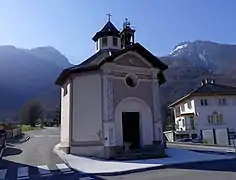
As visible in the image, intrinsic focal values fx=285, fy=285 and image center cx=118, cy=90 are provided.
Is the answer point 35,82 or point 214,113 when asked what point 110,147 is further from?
point 35,82

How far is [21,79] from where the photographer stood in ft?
465

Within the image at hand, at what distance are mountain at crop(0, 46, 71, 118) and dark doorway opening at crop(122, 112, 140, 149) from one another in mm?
92283

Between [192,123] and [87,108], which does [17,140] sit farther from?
[192,123]

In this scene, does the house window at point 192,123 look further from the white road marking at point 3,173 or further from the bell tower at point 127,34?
the white road marking at point 3,173

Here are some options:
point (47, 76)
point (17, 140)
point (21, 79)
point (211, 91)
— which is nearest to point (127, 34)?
point (17, 140)

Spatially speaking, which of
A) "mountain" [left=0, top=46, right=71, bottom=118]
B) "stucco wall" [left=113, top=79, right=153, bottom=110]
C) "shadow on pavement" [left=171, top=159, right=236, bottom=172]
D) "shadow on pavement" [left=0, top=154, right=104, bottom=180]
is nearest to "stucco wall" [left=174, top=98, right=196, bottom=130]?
"stucco wall" [left=113, top=79, right=153, bottom=110]

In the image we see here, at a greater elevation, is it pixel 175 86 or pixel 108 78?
pixel 175 86

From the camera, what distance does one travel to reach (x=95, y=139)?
1933cm

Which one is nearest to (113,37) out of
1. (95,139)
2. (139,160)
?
(95,139)

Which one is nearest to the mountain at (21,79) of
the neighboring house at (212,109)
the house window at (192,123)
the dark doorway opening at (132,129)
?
the house window at (192,123)

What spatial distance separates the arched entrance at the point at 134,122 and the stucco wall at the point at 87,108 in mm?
1435

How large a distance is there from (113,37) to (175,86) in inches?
2865

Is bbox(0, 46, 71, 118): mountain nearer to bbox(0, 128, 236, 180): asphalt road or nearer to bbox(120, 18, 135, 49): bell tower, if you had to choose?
bbox(120, 18, 135, 49): bell tower

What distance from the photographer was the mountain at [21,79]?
11519 cm
